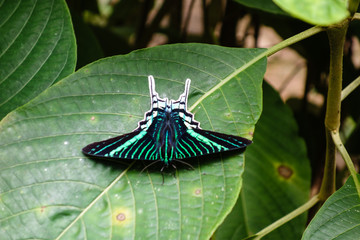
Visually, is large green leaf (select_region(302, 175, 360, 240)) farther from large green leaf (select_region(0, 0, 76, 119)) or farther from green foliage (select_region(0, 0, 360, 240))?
large green leaf (select_region(0, 0, 76, 119))

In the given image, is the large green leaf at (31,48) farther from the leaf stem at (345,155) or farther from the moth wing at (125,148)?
the leaf stem at (345,155)

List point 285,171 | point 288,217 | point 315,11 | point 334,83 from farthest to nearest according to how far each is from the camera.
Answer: point 285,171
point 288,217
point 334,83
point 315,11

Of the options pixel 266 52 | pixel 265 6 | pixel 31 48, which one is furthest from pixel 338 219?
pixel 31 48

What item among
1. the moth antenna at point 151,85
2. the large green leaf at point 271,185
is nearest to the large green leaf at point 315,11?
the moth antenna at point 151,85

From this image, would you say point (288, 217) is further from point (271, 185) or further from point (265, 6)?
point (265, 6)

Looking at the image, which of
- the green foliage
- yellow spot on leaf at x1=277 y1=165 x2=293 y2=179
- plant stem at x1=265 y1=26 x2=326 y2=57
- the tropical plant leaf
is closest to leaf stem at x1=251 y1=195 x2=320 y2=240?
the green foliage

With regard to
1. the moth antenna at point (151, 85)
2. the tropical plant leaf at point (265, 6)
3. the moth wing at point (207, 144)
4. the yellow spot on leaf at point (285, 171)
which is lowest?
the moth wing at point (207, 144)

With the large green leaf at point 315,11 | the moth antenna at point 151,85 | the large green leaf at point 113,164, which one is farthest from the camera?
the moth antenna at point 151,85

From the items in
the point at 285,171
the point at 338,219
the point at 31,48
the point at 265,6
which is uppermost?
the point at 265,6
